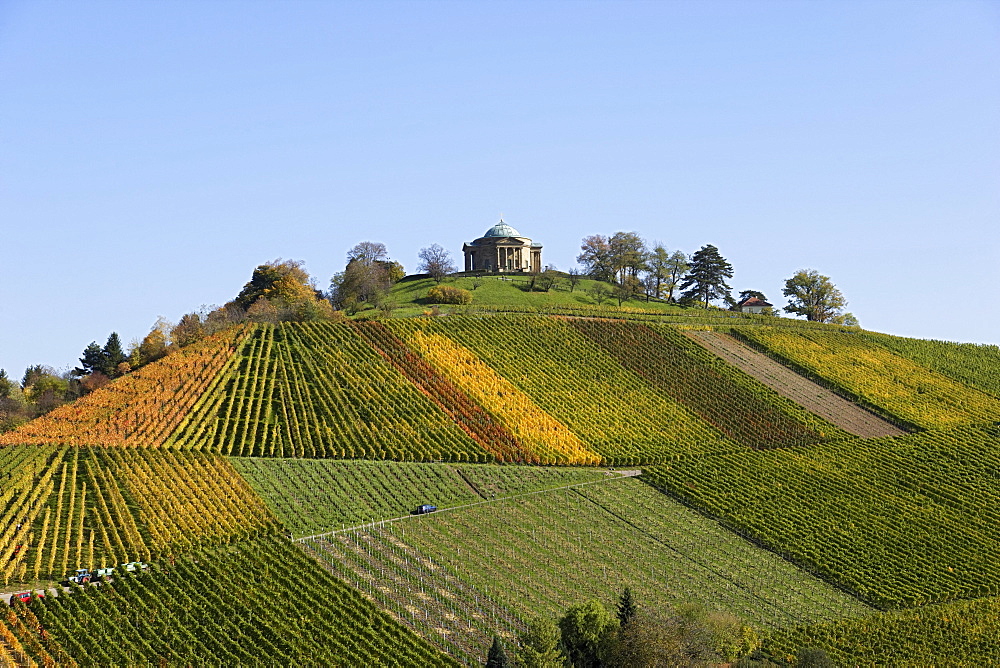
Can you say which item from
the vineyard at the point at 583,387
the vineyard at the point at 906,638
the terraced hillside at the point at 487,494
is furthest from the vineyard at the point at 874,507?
the vineyard at the point at 583,387

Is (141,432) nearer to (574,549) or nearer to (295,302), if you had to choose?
(574,549)

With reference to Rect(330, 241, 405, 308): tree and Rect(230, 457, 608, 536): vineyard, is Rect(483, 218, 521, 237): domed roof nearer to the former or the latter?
Rect(330, 241, 405, 308): tree

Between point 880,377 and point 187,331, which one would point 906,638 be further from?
point 187,331

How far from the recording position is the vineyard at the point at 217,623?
36.0 m

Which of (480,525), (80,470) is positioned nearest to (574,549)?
(480,525)

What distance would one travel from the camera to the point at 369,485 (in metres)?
53.2

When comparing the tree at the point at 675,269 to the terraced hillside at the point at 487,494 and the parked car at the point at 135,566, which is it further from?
the parked car at the point at 135,566

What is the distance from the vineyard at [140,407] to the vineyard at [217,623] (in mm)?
16400

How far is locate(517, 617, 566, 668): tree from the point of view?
3584cm

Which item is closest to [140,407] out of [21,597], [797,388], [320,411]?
[320,411]

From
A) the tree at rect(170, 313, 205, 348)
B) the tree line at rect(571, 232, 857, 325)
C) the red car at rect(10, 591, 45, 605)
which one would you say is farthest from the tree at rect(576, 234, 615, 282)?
the red car at rect(10, 591, 45, 605)

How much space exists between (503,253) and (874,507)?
2627 inches

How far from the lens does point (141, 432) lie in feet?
188

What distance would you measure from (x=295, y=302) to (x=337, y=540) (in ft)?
144
